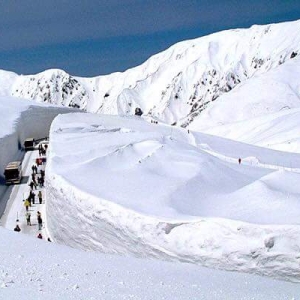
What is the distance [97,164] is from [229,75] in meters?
165

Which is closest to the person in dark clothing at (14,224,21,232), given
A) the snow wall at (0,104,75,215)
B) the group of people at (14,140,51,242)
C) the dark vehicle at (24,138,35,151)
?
the group of people at (14,140,51,242)

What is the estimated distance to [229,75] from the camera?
17762cm

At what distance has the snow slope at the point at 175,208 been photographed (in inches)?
395

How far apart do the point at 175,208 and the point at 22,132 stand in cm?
3245

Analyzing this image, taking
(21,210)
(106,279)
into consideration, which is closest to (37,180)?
(21,210)

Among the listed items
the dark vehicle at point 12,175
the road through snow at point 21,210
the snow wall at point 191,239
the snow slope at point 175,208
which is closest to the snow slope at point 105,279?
the snow wall at point 191,239

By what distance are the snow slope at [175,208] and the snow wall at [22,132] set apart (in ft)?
21.5

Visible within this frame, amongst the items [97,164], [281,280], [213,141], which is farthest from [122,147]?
[213,141]

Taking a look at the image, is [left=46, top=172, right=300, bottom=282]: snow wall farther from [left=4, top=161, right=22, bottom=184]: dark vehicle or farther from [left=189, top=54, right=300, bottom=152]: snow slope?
[left=189, top=54, right=300, bottom=152]: snow slope

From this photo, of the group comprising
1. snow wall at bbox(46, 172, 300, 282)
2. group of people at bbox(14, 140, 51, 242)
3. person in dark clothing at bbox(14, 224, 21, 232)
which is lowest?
person in dark clothing at bbox(14, 224, 21, 232)

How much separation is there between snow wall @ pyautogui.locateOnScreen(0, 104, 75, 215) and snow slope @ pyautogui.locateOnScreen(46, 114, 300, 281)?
21.5ft

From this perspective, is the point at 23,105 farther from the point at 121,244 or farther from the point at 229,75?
the point at 229,75

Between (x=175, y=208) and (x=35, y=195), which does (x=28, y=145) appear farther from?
(x=175, y=208)

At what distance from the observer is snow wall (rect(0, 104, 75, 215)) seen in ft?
97.2
